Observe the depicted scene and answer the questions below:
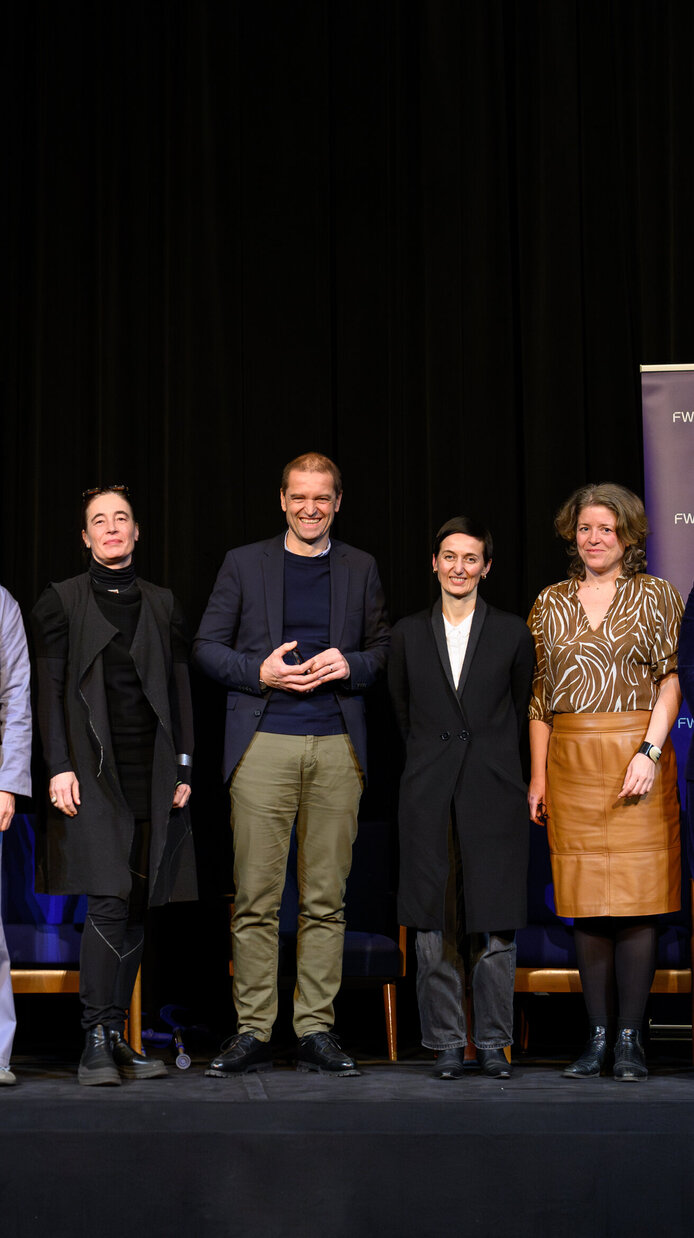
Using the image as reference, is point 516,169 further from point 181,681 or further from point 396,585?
point 181,681

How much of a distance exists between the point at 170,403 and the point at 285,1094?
2439mm

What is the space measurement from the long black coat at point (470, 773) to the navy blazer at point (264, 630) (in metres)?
0.13

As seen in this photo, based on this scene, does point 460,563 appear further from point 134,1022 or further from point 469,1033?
point 134,1022

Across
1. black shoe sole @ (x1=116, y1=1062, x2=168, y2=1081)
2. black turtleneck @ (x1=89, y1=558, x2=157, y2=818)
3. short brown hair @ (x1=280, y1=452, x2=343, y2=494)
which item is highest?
short brown hair @ (x1=280, y1=452, x2=343, y2=494)

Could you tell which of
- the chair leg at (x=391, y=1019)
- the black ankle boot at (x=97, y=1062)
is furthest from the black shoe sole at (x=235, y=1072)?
the chair leg at (x=391, y=1019)

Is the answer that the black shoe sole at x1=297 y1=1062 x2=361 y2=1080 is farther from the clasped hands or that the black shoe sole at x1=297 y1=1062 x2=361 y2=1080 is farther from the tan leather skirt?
the clasped hands

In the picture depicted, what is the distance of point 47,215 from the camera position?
4812mm

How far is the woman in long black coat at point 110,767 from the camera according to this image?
3518mm

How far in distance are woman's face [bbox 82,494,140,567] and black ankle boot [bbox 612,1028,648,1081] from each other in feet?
6.13

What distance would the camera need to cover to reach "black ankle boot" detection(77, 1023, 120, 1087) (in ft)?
11.2

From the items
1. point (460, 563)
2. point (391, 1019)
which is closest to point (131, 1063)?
point (391, 1019)

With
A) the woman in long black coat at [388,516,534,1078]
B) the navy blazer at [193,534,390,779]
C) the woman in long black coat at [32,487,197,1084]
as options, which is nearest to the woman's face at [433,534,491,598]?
the woman in long black coat at [388,516,534,1078]

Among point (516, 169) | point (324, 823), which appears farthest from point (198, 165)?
point (324, 823)

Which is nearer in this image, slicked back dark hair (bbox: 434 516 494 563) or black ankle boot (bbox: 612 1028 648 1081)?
black ankle boot (bbox: 612 1028 648 1081)
